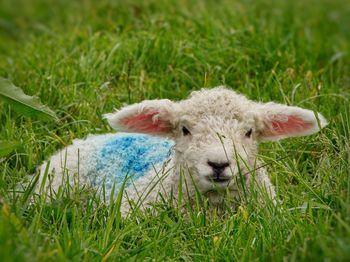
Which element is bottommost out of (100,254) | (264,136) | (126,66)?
(100,254)

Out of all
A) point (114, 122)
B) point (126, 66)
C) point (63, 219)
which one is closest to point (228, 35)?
point (126, 66)

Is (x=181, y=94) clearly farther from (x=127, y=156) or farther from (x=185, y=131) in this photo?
(x=185, y=131)

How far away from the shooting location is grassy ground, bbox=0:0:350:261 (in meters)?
4.46

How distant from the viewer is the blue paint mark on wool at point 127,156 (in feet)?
20.7

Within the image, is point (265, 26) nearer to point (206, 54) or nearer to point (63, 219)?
point (206, 54)

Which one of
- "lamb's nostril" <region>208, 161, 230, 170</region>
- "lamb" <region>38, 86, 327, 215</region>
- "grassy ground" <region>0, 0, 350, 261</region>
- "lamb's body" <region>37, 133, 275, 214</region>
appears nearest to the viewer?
"grassy ground" <region>0, 0, 350, 261</region>

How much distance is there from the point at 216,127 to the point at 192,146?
0.59 ft

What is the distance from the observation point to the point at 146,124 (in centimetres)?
599

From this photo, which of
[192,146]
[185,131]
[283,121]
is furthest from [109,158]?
[283,121]

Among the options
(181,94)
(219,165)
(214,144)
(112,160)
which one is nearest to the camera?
(219,165)

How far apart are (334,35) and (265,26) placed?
6.45 ft

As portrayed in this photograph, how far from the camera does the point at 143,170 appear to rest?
629 cm

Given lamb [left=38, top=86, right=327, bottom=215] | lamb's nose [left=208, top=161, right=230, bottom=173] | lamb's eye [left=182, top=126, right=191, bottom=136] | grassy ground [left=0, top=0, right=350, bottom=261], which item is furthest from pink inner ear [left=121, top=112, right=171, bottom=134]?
lamb's nose [left=208, top=161, right=230, bottom=173]

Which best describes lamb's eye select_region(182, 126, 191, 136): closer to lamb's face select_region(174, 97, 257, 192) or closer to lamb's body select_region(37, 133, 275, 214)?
lamb's face select_region(174, 97, 257, 192)
